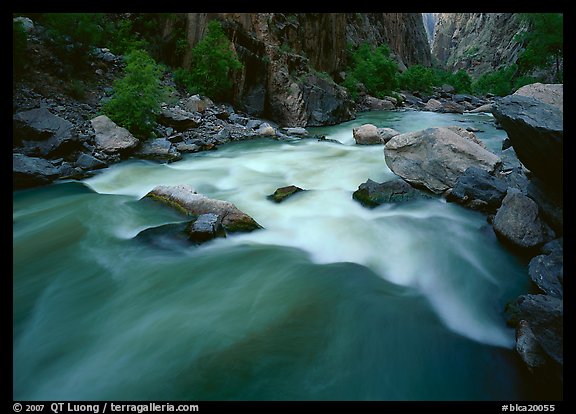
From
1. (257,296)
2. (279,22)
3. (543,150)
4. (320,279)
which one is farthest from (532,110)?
(279,22)

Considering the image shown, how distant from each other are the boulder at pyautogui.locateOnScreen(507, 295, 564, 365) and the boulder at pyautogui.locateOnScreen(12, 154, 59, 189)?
890cm

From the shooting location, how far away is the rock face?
3906mm

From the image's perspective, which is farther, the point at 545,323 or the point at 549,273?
the point at 549,273

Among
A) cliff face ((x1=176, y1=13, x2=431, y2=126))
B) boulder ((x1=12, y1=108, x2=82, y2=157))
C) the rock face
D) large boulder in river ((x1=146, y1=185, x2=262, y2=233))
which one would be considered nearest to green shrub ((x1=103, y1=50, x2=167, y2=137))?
boulder ((x1=12, y1=108, x2=82, y2=157))

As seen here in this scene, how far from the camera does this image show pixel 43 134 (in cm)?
848

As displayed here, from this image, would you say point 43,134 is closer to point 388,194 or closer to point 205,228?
point 205,228

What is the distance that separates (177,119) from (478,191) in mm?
9518

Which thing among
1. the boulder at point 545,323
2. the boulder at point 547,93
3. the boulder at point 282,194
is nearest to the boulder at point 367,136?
the boulder at point 547,93

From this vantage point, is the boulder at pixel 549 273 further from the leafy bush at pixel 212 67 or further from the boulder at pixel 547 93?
the leafy bush at pixel 212 67

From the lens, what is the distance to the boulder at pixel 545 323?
2.90 m

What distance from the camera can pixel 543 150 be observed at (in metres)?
4.16

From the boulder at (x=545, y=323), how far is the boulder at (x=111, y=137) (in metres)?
9.57

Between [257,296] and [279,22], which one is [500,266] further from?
[279,22]

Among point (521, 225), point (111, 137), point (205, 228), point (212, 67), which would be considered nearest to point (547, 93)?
point (521, 225)
